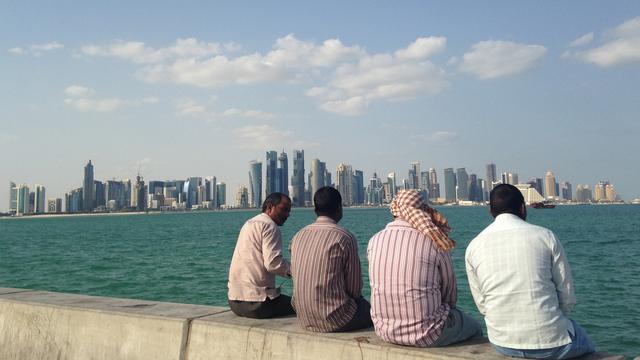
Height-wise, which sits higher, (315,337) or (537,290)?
(537,290)

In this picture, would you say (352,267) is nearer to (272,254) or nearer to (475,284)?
(272,254)

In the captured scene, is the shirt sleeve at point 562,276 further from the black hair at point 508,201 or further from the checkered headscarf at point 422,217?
the checkered headscarf at point 422,217

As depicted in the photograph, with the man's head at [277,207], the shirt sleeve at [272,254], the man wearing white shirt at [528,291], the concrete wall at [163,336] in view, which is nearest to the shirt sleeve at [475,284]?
the man wearing white shirt at [528,291]

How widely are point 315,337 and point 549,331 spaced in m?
1.67

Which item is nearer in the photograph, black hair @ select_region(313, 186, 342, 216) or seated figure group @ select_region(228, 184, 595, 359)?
seated figure group @ select_region(228, 184, 595, 359)

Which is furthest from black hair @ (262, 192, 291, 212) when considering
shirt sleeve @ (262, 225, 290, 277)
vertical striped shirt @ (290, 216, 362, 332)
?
vertical striped shirt @ (290, 216, 362, 332)

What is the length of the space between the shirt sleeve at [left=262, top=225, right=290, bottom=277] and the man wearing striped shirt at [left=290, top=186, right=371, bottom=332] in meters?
0.44

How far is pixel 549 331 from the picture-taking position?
3.39 metres

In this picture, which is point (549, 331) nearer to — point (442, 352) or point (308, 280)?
point (442, 352)

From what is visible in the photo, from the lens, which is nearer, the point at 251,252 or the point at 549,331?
the point at 549,331

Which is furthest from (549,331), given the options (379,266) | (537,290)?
(379,266)

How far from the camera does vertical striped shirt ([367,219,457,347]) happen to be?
3768 millimetres

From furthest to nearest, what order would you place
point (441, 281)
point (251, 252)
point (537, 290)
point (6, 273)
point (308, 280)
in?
point (6, 273) → point (251, 252) → point (308, 280) → point (441, 281) → point (537, 290)

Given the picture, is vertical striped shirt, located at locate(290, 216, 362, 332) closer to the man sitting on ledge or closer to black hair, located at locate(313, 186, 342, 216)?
black hair, located at locate(313, 186, 342, 216)
